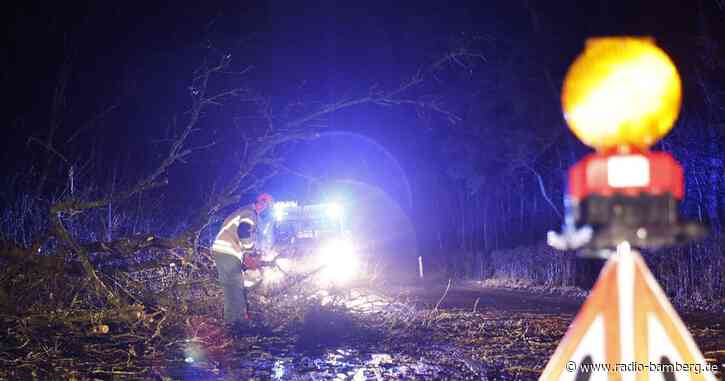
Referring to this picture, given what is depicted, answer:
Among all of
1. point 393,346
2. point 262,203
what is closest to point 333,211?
point 262,203

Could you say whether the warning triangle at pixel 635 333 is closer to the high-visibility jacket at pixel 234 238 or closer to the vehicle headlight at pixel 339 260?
the high-visibility jacket at pixel 234 238

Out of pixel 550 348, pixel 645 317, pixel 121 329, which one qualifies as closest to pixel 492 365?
pixel 550 348

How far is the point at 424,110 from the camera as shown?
9.97 meters

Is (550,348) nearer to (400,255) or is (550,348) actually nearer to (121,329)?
(121,329)

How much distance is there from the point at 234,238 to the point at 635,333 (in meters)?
5.62

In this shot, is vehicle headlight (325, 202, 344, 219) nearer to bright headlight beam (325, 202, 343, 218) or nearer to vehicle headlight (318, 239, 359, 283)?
bright headlight beam (325, 202, 343, 218)

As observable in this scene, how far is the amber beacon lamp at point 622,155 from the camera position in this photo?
258 centimetres

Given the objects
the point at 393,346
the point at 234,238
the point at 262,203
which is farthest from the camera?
the point at 262,203

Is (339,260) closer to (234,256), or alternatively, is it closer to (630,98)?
(234,256)

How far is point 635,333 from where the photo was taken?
2.93m

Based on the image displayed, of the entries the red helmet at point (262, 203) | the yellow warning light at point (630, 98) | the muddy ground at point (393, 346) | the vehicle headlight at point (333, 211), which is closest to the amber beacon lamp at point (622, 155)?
the yellow warning light at point (630, 98)

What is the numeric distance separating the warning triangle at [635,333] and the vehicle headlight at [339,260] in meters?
9.92

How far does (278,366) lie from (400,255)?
57.5 feet

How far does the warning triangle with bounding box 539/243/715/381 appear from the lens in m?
2.91
